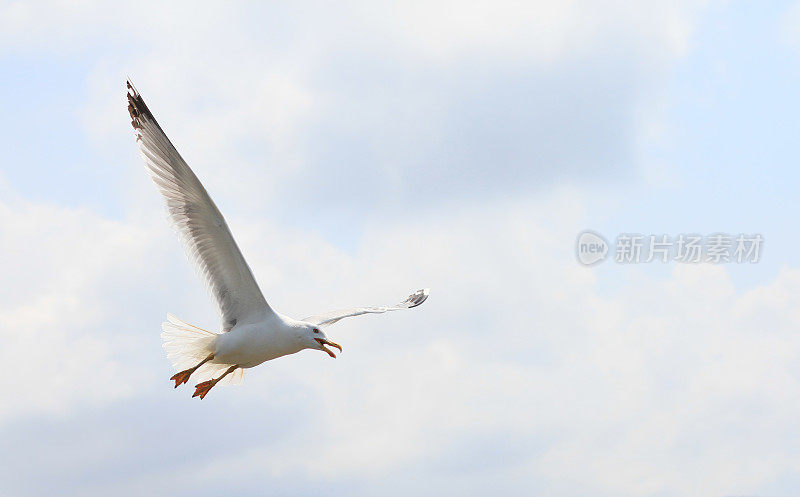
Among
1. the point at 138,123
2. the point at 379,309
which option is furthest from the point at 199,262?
the point at 379,309

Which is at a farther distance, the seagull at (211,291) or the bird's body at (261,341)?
the bird's body at (261,341)

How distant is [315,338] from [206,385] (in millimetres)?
1970

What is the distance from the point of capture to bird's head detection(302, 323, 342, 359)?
792 inches

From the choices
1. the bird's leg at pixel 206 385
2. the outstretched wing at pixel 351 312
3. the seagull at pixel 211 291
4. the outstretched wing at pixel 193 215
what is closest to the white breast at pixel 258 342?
the seagull at pixel 211 291

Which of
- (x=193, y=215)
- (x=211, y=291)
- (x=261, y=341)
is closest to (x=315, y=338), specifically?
(x=261, y=341)

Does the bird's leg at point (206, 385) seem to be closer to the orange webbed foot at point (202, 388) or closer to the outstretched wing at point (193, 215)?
the orange webbed foot at point (202, 388)

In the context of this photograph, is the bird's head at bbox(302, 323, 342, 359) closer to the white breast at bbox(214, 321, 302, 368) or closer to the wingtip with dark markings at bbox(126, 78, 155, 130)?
the white breast at bbox(214, 321, 302, 368)

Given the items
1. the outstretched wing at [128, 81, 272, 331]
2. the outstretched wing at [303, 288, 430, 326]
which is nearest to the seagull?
the outstretched wing at [128, 81, 272, 331]

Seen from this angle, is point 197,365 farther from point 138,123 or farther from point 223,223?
point 138,123

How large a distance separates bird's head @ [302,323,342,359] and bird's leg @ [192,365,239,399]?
53.3 inches

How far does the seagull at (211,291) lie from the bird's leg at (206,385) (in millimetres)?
15

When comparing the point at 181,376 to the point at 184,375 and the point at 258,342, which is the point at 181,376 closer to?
the point at 184,375

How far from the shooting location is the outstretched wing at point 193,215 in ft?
64.2

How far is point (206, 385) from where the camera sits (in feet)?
68.6
